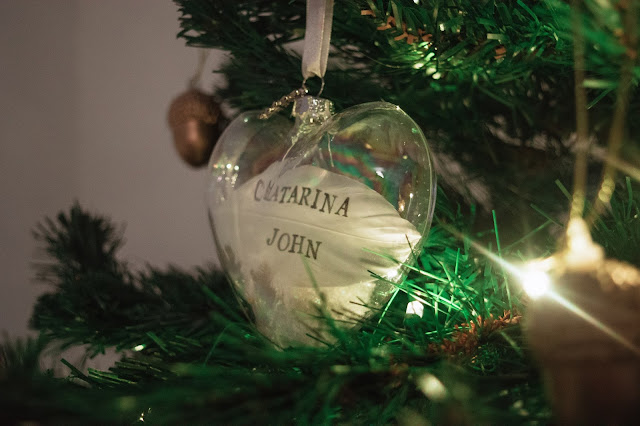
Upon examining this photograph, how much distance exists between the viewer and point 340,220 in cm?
30

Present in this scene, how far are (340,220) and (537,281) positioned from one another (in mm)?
127

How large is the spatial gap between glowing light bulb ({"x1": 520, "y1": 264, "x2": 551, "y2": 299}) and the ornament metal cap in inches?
7.0

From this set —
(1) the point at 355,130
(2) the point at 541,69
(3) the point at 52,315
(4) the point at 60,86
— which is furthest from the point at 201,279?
(4) the point at 60,86

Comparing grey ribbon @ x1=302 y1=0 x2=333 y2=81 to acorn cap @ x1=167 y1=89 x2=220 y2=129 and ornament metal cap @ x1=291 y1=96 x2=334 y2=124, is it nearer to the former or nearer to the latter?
ornament metal cap @ x1=291 y1=96 x2=334 y2=124

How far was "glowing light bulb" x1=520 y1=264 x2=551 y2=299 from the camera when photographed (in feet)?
0.60

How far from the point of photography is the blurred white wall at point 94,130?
99 centimetres

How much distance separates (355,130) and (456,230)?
0.36 feet

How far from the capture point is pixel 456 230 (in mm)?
363

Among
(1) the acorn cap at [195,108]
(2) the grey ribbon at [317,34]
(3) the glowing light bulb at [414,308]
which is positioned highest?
(1) the acorn cap at [195,108]

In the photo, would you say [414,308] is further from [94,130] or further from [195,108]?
[94,130]

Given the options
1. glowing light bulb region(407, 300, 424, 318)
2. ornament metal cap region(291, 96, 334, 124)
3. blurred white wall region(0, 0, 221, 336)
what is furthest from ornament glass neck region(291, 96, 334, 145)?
blurred white wall region(0, 0, 221, 336)

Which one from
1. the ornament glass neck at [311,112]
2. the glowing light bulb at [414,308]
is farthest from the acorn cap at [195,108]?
the glowing light bulb at [414,308]

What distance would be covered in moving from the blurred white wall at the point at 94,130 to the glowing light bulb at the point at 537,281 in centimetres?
83

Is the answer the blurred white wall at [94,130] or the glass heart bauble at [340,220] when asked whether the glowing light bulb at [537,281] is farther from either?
the blurred white wall at [94,130]
